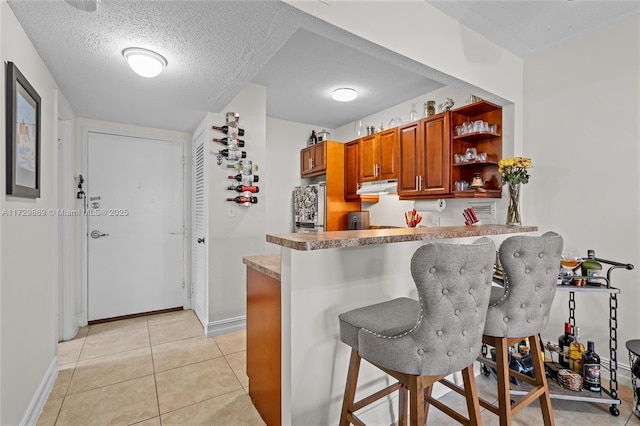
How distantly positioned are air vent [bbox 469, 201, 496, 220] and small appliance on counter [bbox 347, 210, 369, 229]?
1423 mm

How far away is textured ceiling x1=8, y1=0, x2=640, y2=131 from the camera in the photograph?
1570 millimetres

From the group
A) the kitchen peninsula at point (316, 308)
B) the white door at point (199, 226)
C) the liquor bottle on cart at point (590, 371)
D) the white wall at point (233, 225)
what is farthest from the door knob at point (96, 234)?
the liquor bottle on cart at point (590, 371)

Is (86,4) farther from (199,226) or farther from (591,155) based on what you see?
(591,155)

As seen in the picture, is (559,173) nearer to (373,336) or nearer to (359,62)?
(359,62)

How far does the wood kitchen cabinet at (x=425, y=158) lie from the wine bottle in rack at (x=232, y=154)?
1706 millimetres

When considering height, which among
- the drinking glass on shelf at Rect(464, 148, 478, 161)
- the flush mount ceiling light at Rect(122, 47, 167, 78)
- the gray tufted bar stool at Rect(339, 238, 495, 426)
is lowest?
the gray tufted bar stool at Rect(339, 238, 495, 426)

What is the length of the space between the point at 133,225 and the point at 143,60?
87.0 inches

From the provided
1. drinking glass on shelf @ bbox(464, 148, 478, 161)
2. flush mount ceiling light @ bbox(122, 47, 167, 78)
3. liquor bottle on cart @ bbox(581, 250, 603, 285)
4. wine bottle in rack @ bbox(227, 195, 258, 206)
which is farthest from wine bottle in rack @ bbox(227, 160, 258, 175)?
liquor bottle on cart @ bbox(581, 250, 603, 285)

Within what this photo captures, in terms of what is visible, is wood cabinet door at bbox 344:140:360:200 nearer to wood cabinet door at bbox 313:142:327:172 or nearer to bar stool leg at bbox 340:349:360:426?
wood cabinet door at bbox 313:142:327:172

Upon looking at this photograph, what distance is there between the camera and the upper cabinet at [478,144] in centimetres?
274

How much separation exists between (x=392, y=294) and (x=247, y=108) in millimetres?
2348

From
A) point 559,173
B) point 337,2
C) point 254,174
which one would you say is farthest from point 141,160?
point 559,173

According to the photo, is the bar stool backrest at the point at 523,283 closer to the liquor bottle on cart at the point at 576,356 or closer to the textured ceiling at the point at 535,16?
the liquor bottle on cart at the point at 576,356

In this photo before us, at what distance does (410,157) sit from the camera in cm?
329
